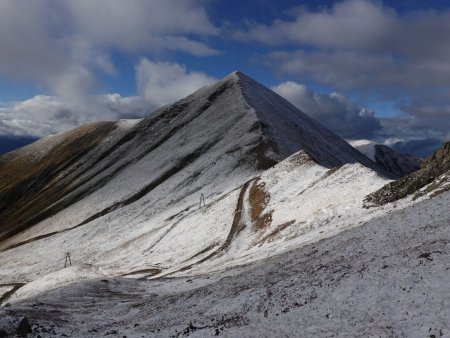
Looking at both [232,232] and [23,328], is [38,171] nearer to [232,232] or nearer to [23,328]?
[232,232]

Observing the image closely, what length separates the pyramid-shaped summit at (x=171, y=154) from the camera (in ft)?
321

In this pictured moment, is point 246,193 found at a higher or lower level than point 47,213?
lower

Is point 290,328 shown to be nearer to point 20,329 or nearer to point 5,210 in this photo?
point 20,329

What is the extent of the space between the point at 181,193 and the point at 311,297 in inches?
2855

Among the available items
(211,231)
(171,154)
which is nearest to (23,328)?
(211,231)

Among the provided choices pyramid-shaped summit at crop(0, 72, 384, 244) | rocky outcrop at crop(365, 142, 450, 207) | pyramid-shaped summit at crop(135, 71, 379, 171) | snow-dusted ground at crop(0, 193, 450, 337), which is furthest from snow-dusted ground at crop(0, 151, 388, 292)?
pyramid-shaped summit at crop(135, 71, 379, 171)

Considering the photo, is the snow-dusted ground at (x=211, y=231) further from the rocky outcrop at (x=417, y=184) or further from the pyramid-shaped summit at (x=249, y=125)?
the pyramid-shaped summit at (x=249, y=125)

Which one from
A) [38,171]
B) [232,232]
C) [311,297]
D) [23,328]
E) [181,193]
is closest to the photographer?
[311,297]

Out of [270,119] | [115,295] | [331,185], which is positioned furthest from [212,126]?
[115,295]

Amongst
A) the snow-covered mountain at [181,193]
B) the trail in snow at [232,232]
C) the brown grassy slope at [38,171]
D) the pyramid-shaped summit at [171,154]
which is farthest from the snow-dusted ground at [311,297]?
the brown grassy slope at [38,171]

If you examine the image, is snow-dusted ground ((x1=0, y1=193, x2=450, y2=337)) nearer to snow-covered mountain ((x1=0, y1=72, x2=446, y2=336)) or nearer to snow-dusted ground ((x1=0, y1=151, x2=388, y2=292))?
snow-covered mountain ((x1=0, y1=72, x2=446, y2=336))

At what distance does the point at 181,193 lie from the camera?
92.8 metres

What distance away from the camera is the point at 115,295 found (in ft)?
128

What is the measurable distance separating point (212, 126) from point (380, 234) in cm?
9565
